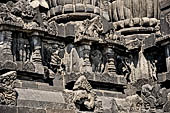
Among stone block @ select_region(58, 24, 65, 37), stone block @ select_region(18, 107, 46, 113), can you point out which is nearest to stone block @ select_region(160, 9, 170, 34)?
stone block @ select_region(58, 24, 65, 37)

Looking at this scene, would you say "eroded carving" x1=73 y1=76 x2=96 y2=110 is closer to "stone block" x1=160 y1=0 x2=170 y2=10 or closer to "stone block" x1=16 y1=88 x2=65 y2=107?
"stone block" x1=16 y1=88 x2=65 y2=107

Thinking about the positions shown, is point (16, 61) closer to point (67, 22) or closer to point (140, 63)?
point (67, 22)

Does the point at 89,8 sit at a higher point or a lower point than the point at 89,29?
higher

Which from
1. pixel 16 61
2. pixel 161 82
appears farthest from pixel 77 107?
pixel 161 82

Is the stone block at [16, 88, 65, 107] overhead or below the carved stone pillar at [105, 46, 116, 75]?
below

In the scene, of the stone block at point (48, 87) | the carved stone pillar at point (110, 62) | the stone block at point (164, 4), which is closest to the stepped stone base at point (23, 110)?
the stone block at point (48, 87)

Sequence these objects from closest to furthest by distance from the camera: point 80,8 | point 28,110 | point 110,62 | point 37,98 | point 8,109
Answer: point 8,109 < point 28,110 < point 37,98 < point 110,62 < point 80,8

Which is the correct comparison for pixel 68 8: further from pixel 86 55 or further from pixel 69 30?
pixel 86 55

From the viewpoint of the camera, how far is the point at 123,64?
1995 cm

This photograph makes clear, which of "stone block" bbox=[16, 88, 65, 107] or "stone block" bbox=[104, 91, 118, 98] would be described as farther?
"stone block" bbox=[104, 91, 118, 98]

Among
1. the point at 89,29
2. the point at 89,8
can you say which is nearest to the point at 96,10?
the point at 89,8

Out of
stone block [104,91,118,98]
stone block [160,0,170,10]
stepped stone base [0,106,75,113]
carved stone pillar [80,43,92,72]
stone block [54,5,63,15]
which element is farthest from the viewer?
stone block [160,0,170,10]

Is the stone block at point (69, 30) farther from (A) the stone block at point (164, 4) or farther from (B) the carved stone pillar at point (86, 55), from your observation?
(A) the stone block at point (164, 4)

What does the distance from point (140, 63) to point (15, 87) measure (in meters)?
7.01
